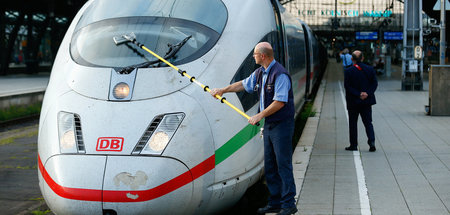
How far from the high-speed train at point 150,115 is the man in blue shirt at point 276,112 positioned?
344 millimetres

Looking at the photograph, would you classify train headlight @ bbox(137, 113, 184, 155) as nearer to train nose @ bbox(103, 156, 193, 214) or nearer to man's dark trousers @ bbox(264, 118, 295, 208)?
train nose @ bbox(103, 156, 193, 214)

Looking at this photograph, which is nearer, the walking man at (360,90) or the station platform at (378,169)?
the station platform at (378,169)

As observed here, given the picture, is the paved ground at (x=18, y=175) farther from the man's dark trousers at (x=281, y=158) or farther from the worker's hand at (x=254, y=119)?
the worker's hand at (x=254, y=119)

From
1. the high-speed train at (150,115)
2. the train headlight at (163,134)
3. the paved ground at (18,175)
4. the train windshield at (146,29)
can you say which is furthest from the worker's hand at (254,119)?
the paved ground at (18,175)

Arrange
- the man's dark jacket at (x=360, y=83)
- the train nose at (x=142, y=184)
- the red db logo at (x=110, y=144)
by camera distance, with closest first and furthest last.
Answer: the train nose at (x=142, y=184)
the red db logo at (x=110, y=144)
the man's dark jacket at (x=360, y=83)

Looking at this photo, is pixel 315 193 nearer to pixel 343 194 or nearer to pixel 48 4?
pixel 343 194

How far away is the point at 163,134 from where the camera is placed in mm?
5285

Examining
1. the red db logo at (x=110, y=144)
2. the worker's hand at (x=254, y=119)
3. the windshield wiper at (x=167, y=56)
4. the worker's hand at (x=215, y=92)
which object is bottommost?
the red db logo at (x=110, y=144)

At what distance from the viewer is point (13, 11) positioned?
37.1m

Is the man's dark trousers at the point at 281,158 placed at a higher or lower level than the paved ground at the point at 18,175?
higher

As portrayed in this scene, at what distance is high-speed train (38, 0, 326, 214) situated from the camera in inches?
200

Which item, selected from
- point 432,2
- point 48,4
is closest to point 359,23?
point 432,2

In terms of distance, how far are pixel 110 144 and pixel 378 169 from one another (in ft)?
14.0

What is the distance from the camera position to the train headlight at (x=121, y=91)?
18.4ft
